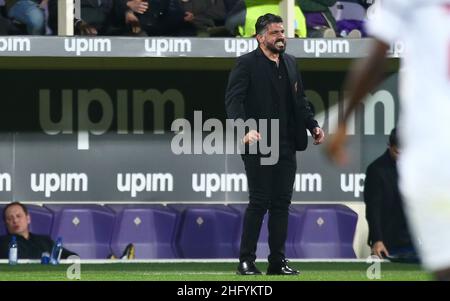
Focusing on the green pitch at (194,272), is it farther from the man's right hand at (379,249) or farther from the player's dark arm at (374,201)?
the player's dark arm at (374,201)

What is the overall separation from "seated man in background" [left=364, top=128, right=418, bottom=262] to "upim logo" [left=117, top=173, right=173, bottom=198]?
77.1 inches

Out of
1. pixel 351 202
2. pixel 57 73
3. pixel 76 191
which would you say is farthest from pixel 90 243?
pixel 351 202

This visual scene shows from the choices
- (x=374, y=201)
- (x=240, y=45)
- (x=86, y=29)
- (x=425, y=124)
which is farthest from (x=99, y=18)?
(x=425, y=124)

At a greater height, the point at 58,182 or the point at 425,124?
the point at 425,124

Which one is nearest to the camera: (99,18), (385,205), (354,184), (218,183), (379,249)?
(379,249)

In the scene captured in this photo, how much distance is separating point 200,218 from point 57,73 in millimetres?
1927

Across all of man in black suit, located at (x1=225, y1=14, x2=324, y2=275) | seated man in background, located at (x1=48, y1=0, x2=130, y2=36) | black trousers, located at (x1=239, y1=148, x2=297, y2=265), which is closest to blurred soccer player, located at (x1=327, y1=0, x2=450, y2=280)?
man in black suit, located at (x1=225, y1=14, x2=324, y2=275)

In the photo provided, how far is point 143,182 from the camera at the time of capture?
1440 centimetres

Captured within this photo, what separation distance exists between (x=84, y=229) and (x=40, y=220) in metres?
0.41

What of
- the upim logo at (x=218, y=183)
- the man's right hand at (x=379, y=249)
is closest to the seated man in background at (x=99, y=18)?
the upim logo at (x=218, y=183)

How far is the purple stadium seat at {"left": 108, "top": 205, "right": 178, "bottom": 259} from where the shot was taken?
45.9ft

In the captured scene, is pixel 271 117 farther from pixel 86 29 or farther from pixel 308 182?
pixel 308 182

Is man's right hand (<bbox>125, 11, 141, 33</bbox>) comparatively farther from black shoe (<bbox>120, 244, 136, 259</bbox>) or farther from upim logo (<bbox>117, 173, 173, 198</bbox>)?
black shoe (<bbox>120, 244, 136, 259</bbox>)

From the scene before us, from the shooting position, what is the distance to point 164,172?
14453 mm
